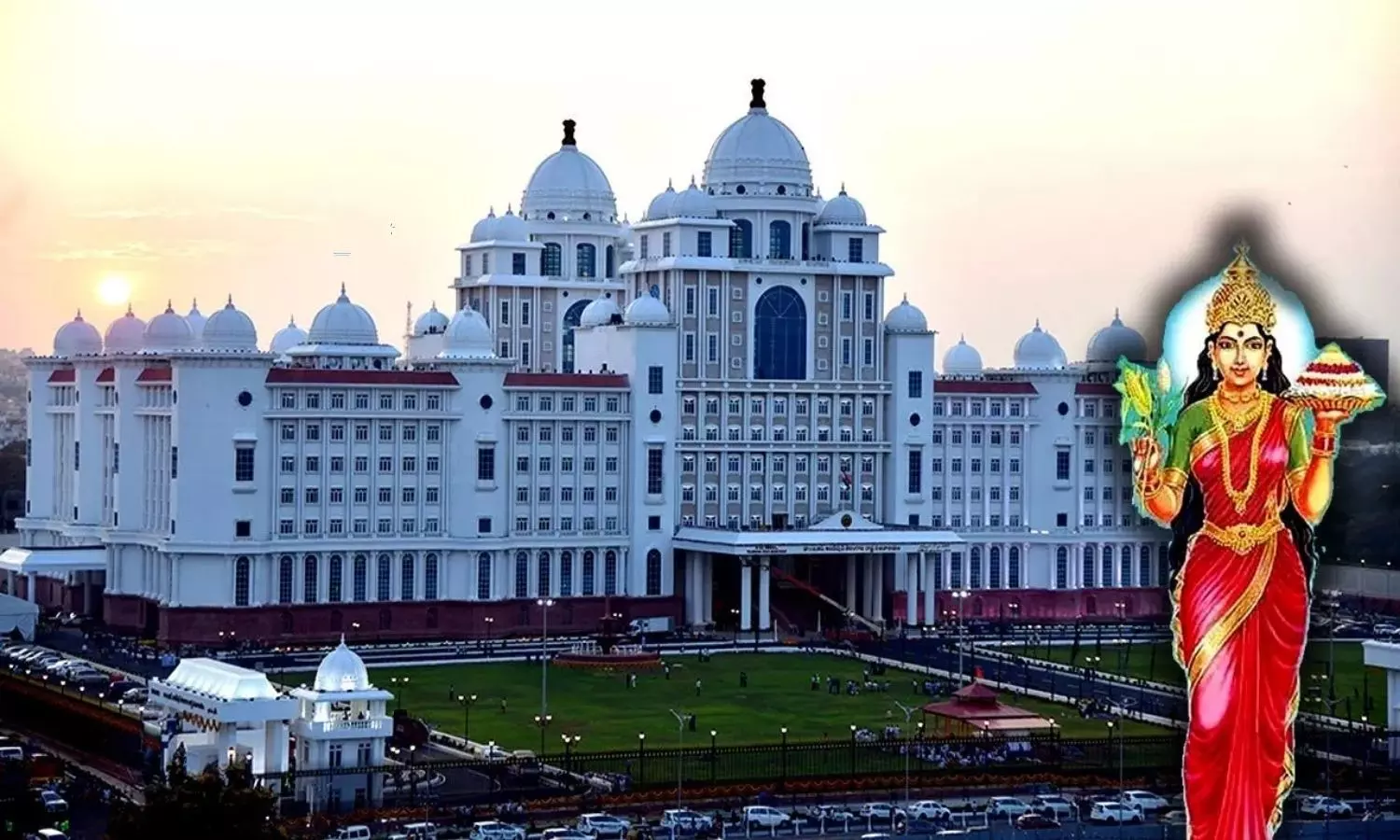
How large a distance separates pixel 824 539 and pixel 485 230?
83.1 feet

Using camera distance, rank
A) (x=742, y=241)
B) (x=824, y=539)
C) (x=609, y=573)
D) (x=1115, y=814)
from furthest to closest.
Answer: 1. (x=742, y=241)
2. (x=609, y=573)
3. (x=824, y=539)
4. (x=1115, y=814)

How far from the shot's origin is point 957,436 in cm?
14662

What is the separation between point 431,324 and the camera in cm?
15462

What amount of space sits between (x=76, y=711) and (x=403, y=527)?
113ft

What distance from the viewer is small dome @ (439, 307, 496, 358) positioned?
13500cm

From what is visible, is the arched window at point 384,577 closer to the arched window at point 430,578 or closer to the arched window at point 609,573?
the arched window at point 430,578

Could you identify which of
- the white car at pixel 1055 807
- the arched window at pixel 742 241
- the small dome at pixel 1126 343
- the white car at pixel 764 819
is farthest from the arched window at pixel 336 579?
the small dome at pixel 1126 343

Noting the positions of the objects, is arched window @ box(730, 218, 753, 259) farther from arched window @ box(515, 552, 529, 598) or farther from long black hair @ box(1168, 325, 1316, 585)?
long black hair @ box(1168, 325, 1316, 585)

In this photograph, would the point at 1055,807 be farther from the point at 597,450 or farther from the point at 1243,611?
the point at 597,450

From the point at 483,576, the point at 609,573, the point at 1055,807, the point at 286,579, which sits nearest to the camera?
the point at 1055,807

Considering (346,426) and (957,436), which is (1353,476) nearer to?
(346,426)

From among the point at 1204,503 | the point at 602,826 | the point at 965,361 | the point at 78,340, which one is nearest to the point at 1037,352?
the point at 965,361

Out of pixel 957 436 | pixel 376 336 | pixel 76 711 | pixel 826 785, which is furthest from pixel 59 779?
pixel 957 436

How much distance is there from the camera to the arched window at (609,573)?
138 metres
